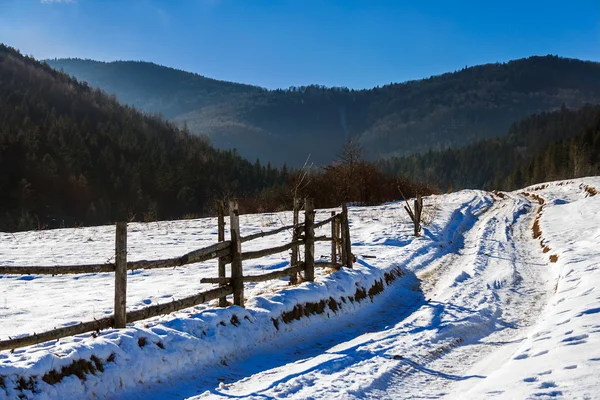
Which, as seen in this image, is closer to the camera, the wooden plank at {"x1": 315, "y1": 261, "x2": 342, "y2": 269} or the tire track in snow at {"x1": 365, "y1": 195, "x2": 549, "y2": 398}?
the tire track in snow at {"x1": 365, "y1": 195, "x2": 549, "y2": 398}

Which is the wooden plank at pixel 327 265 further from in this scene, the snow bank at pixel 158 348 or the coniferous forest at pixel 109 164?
the coniferous forest at pixel 109 164

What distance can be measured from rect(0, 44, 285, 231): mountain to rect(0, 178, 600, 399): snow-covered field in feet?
180

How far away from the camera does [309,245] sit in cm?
956

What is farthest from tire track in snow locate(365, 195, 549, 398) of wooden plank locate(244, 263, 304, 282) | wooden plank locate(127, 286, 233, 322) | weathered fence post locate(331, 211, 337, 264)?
wooden plank locate(244, 263, 304, 282)

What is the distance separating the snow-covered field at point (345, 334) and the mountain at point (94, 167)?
54.8m

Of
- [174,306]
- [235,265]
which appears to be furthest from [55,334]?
[235,265]

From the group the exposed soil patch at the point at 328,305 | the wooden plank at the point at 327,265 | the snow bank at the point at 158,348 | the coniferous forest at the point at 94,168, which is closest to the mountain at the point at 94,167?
the coniferous forest at the point at 94,168

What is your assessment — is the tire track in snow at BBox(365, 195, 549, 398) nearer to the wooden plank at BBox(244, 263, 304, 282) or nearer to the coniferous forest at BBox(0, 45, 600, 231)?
the wooden plank at BBox(244, 263, 304, 282)

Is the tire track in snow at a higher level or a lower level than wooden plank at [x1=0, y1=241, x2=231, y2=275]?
lower

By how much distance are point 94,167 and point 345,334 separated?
9932cm

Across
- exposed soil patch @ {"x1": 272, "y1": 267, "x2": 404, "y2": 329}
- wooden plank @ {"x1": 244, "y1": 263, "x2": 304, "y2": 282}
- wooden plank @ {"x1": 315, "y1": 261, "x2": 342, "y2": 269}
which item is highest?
wooden plank @ {"x1": 244, "y1": 263, "x2": 304, "y2": 282}

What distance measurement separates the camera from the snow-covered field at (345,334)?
16.1 feet

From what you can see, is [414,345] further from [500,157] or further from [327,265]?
[500,157]

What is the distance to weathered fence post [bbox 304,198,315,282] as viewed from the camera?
31.0 ft
